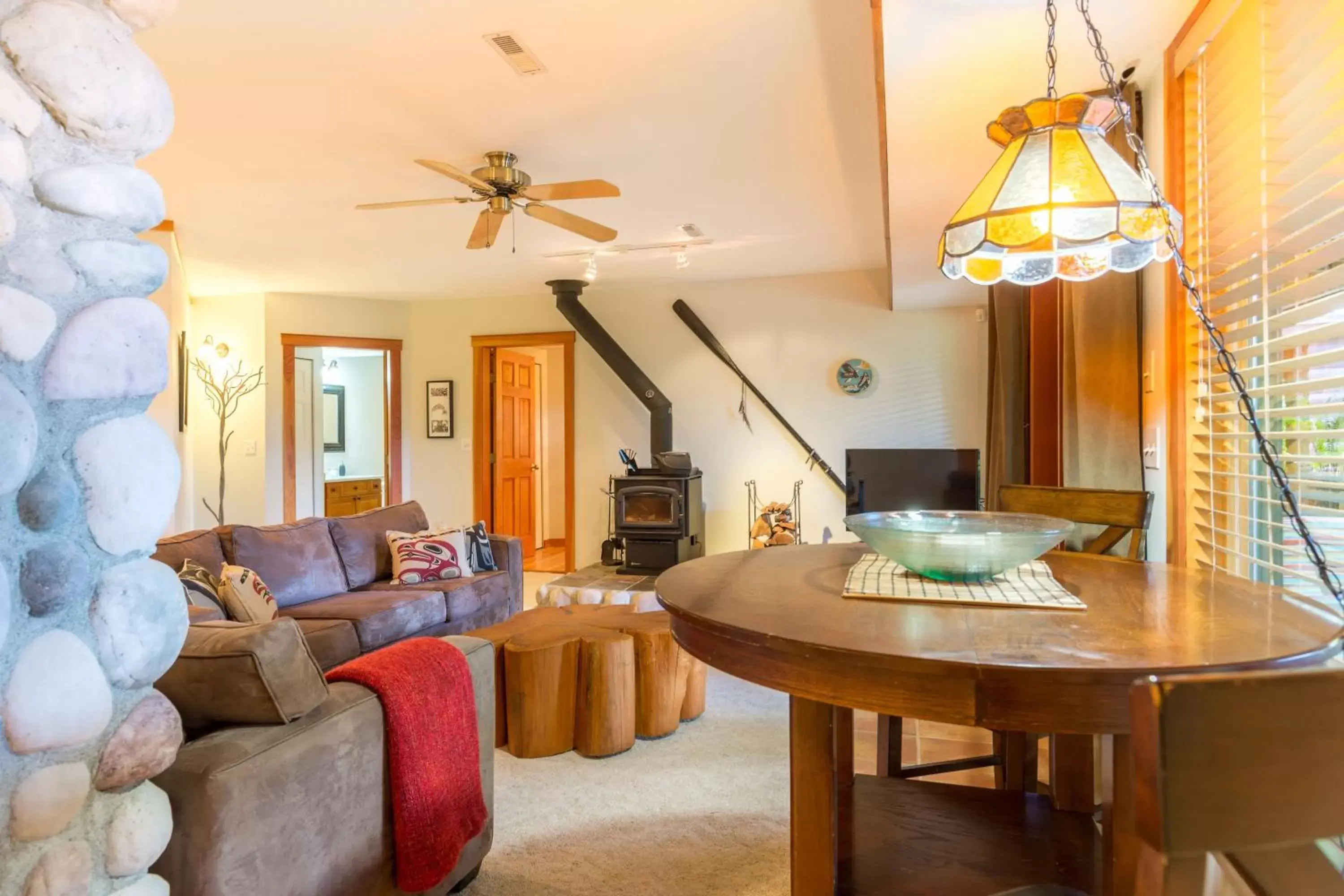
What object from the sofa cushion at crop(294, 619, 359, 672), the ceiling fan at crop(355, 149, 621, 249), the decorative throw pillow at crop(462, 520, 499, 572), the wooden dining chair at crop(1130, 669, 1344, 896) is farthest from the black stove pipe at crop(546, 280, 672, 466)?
the wooden dining chair at crop(1130, 669, 1344, 896)

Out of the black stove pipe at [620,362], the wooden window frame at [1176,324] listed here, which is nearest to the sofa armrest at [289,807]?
the wooden window frame at [1176,324]

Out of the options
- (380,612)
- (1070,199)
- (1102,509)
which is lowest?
(380,612)

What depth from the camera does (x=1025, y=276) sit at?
1.79 meters

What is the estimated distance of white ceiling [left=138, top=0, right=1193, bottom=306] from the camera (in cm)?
206

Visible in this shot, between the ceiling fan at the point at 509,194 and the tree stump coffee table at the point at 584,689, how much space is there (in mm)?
1805

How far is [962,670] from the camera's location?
3.02 feet

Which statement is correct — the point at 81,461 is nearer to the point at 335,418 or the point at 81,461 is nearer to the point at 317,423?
the point at 317,423

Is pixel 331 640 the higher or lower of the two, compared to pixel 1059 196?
lower

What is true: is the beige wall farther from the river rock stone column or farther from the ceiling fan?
the river rock stone column

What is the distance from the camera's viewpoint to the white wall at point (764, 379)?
18.5 ft

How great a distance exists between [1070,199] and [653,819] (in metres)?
2.01

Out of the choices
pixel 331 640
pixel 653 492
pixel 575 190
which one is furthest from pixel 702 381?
pixel 331 640

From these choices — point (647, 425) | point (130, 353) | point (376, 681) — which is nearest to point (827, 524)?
point (647, 425)

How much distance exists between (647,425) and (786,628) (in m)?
5.27
